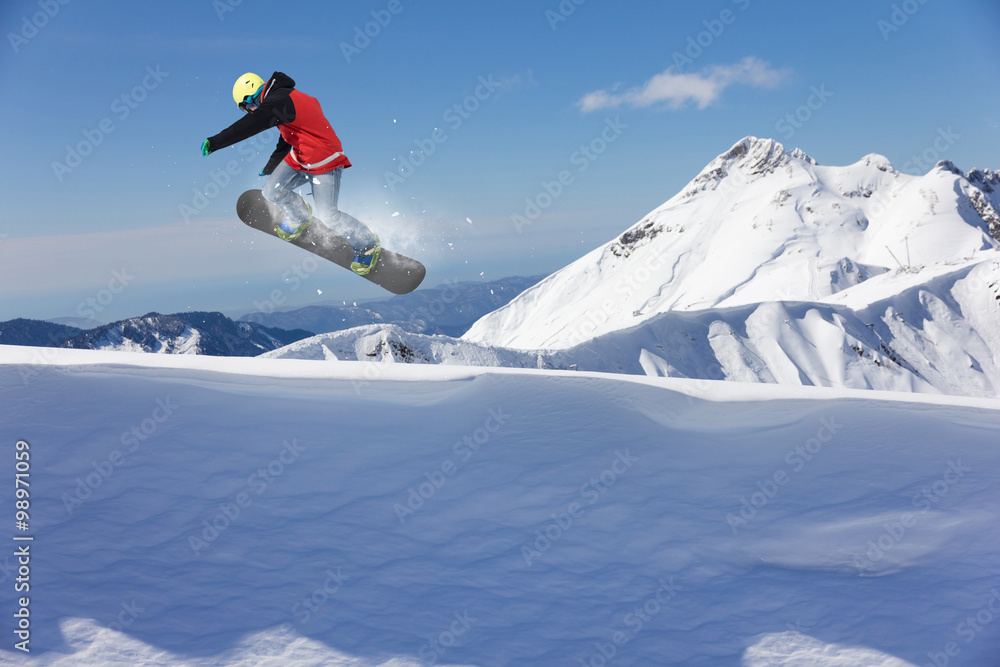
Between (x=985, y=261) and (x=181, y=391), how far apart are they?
56641mm

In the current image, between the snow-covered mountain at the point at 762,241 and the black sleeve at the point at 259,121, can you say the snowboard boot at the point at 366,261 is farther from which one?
the snow-covered mountain at the point at 762,241

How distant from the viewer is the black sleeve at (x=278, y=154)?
20.7ft

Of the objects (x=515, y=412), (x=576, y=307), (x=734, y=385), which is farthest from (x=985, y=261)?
(x=576, y=307)

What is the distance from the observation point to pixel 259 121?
216 inches

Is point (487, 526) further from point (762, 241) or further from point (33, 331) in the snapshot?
point (33, 331)

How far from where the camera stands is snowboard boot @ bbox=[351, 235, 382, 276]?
8.04 m
